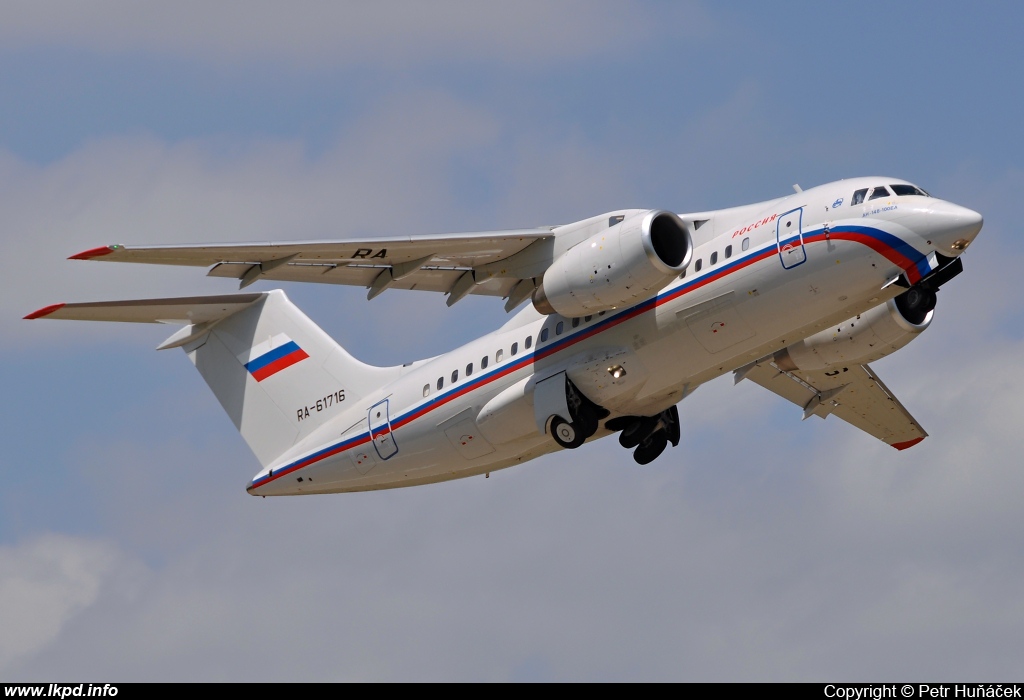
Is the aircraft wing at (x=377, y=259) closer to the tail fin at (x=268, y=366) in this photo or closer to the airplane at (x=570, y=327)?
the airplane at (x=570, y=327)

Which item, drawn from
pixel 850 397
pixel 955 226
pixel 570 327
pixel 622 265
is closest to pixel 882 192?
pixel 955 226

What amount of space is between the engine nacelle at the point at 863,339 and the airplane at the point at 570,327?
2 centimetres

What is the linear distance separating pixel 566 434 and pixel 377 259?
2.47 metres

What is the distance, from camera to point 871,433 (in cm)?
1859

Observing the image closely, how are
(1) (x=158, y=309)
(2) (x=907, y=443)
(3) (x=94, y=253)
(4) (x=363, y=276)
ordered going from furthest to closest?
(2) (x=907, y=443) < (1) (x=158, y=309) < (4) (x=363, y=276) < (3) (x=94, y=253)

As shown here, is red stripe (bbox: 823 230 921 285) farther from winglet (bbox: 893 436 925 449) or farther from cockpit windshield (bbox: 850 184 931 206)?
winglet (bbox: 893 436 925 449)

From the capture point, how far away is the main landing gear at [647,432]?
1573 cm

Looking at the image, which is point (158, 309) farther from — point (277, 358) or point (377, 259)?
point (377, 259)

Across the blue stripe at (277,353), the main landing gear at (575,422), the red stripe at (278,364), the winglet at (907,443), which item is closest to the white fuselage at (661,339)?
the main landing gear at (575,422)

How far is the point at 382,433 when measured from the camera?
53.0 ft

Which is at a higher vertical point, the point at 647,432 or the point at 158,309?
the point at 158,309

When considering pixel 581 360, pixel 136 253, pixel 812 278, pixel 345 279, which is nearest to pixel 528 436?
pixel 581 360

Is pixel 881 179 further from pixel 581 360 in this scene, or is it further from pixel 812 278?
pixel 581 360

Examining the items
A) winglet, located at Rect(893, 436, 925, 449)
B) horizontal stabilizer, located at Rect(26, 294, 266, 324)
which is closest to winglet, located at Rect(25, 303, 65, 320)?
horizontal stabilizer, located at Rect(26, 294, 266, 324)
